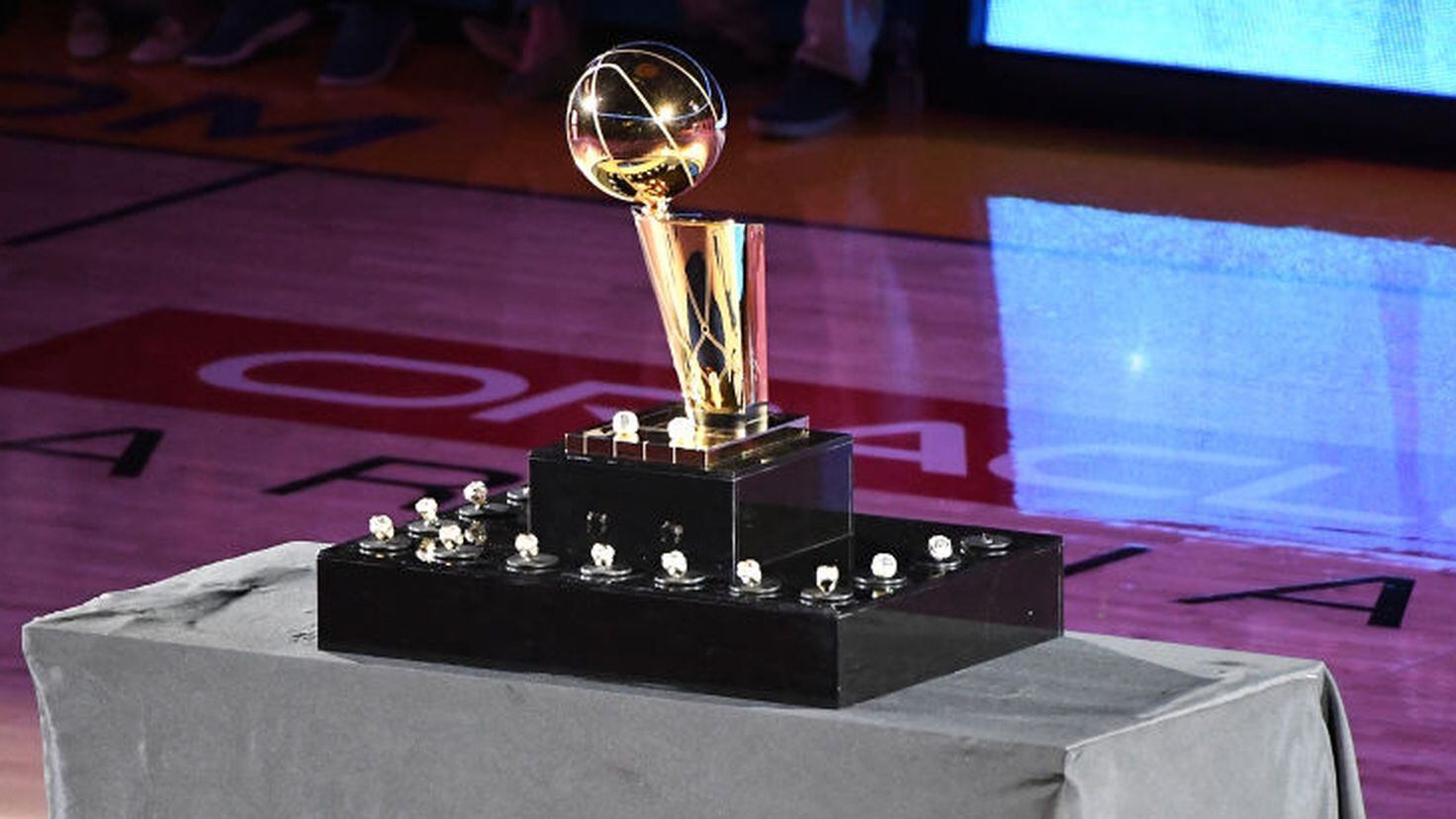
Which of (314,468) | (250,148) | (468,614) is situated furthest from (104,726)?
(250,148)

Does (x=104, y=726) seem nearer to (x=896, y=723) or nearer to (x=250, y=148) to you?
(x=896, y=723)

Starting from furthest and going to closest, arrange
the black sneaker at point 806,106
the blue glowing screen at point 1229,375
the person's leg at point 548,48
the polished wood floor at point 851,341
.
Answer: the person's leg at point 548,48 < the black sneaker at point 806,106 < the blue glowing screen at point 1229,375 < the polished wood floor at point 851,341

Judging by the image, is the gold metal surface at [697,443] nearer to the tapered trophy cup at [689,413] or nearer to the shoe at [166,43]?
the tapered trophy cup at [689,413]

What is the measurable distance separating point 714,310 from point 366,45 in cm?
615

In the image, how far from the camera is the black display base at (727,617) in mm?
1862

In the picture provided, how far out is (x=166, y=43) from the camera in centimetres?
822

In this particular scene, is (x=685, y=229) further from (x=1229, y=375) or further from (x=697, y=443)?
(x=1229, y=375)

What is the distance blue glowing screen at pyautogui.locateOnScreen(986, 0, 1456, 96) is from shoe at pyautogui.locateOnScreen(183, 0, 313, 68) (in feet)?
6.72

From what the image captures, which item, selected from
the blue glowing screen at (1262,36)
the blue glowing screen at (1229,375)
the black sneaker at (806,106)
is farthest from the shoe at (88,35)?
the blue glowing screen at (1229,375)

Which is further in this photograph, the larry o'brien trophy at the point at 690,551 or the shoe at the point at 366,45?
the shoe at the point at 366,45

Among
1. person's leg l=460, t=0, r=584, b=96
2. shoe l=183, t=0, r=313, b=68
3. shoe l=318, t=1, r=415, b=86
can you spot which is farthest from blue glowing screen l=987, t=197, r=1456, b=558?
shoe l=183, t=0, r=313, b=68

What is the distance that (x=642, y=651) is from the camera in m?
1.91

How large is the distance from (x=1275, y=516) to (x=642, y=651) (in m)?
2.57

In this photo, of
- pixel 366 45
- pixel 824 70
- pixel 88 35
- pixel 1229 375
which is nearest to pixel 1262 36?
pixel 824 70
